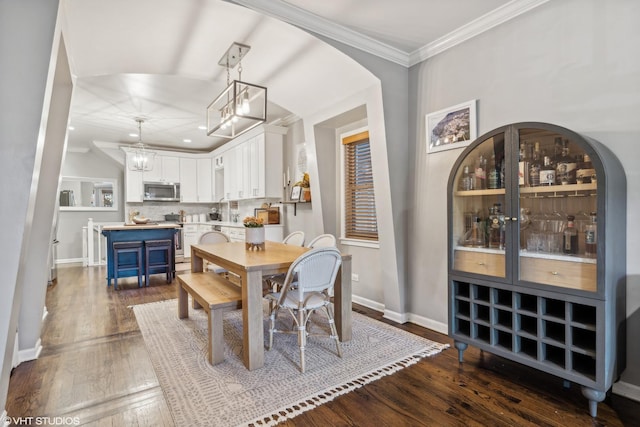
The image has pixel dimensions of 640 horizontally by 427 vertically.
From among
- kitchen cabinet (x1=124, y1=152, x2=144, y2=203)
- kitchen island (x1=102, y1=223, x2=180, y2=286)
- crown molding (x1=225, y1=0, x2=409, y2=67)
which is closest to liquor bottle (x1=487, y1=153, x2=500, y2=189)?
crown molding (x1=225, y1=0, x2=409, y2=67)

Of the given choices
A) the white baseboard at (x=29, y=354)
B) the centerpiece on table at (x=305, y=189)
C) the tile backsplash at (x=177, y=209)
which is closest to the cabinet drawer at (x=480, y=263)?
the centerpiece on table at (x=305, y=189)

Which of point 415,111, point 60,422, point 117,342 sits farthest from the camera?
point 415,111

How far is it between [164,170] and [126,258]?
312 centimetres

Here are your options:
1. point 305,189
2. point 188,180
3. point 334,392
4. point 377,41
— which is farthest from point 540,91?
point 188,180

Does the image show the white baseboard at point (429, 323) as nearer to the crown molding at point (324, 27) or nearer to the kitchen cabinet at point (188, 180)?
the crown molding at point (324, 27)

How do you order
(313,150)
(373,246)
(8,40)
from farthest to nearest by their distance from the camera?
(313,150) → (373,246) → (8,40)

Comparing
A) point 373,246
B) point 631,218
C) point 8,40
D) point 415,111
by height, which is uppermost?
point 415,111

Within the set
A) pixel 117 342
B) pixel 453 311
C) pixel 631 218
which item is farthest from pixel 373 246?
pixel 117 342

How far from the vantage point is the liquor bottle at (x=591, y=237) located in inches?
74.0

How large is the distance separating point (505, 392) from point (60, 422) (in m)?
2.72

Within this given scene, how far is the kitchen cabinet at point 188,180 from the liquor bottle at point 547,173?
7.52m

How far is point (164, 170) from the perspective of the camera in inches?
303

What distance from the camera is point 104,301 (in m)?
4.29

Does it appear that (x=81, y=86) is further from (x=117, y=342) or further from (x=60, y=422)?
(x=60, y=422)
